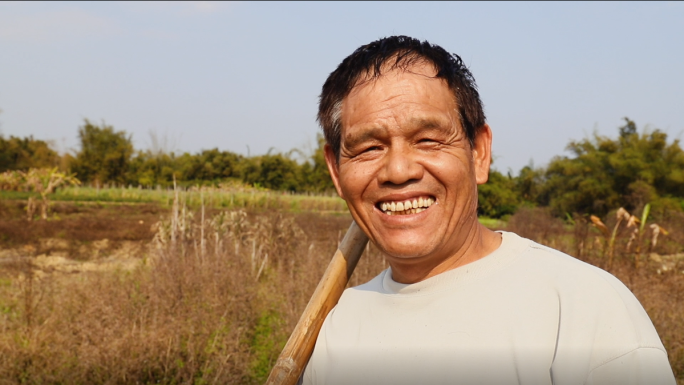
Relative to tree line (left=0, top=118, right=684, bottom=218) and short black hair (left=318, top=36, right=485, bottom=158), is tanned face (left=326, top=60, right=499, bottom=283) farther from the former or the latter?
tree line (left=0, top=118, right=684, bottom=218)

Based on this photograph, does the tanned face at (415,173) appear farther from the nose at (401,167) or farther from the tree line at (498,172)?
the tree line at (498,172)

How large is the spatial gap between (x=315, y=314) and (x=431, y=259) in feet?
1.24

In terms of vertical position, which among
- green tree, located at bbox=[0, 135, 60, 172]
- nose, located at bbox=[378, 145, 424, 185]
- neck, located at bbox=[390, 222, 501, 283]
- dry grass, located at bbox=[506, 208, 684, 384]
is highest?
green tree, located at bbox=[0, 135, 60, 172]

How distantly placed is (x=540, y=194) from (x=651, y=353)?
22698mm

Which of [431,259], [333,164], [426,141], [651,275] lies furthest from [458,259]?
[651,275]

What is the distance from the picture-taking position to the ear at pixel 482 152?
147cm

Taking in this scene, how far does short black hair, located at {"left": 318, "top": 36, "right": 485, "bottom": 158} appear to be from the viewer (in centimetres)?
138

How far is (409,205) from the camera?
136cm

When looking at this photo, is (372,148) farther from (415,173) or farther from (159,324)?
(159,324)

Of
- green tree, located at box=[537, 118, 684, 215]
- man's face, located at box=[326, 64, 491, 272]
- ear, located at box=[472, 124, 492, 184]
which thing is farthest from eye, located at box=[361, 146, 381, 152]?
green tree, located at box=[537, 118, 684, 215]

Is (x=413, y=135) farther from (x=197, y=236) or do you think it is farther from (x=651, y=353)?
(x=197, y=236)

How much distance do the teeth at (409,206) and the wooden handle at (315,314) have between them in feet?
1.04

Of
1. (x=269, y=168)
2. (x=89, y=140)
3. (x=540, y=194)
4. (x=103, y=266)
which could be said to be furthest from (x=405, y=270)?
(x=89, y=140)

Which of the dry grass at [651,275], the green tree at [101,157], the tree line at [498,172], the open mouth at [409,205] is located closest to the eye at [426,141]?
the open mouth at [409,205]
